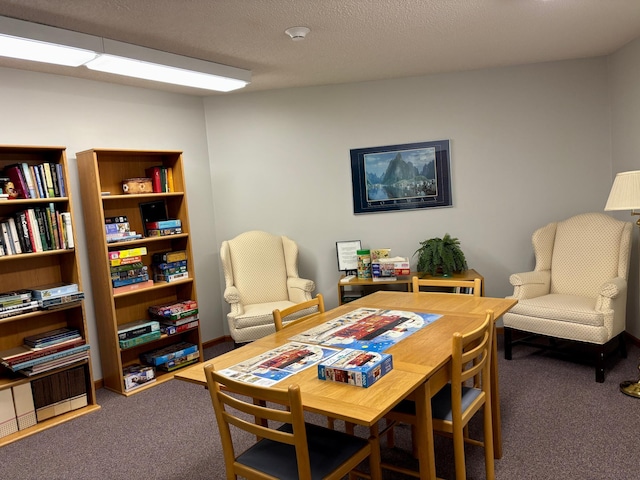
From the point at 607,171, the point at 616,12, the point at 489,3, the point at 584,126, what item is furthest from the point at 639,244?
the point at 489,3

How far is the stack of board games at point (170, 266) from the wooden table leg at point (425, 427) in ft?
9.85

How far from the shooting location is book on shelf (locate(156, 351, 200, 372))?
4277 millimetres

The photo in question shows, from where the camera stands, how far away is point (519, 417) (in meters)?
3.05

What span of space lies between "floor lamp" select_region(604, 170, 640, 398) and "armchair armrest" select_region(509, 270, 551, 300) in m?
0.96

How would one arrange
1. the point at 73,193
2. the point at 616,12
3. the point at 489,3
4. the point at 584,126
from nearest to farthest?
the point at 489,3
the point at 616,12
the point at 73,193
the point at 584,126

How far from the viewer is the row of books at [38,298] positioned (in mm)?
3330

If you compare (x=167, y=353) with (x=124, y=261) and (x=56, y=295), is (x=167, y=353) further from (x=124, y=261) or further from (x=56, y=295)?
(x=56, y=295)

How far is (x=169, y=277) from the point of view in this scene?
433cm

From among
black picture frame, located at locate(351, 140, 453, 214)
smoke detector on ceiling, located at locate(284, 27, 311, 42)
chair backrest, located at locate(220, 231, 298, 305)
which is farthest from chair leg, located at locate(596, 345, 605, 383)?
smoke detector on ceiling, located at locate(284, 27, 311, 42)

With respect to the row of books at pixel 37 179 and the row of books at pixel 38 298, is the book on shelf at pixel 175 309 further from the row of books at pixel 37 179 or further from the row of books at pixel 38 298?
the row of books at pixel 37 179

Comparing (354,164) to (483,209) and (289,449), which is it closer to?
(483,209)

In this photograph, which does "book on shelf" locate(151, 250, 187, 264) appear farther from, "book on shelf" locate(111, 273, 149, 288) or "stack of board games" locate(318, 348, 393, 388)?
"stack of board games" locate(318, 348, 393, 388)

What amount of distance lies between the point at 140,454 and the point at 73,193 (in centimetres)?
220

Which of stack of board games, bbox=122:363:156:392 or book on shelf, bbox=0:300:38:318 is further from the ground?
book on shelf, bbox=0:300:38:318
